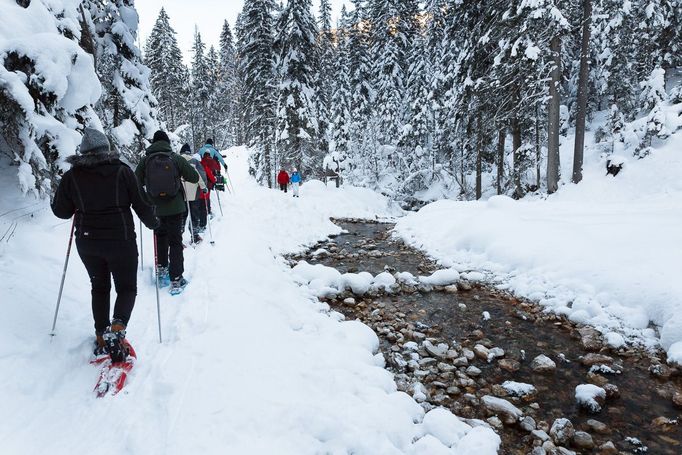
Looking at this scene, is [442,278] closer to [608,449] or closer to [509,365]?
[509,365]

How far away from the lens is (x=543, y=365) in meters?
5.43

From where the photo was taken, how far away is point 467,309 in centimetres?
755

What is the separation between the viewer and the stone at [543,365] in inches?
211

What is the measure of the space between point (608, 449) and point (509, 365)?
5.36 ft

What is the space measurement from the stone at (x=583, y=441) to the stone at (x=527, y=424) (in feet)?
1.28

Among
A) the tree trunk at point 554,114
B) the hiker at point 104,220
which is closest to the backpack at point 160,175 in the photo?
the hiker at point 104,220

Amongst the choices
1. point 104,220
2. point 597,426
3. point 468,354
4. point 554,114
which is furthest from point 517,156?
point 104,220

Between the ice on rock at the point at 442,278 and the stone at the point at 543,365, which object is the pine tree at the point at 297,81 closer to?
the ice on rock at the point at 442,278

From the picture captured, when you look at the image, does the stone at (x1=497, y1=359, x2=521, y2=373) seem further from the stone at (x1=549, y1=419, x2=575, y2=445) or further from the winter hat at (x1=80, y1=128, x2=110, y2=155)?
the winter hat at (x1=80, y1=128, x2=110, y2=155)

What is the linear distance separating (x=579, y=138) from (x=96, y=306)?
2172 centimetres

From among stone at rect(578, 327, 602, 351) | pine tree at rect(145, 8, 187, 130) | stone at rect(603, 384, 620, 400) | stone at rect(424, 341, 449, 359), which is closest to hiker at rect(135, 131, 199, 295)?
stone at rect(424, 341, 449, 359)

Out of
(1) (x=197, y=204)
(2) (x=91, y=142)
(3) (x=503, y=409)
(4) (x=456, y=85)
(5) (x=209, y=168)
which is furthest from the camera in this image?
(4) (x=456, y=85)

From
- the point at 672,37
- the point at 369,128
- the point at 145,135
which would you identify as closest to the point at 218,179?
the point at 145,135

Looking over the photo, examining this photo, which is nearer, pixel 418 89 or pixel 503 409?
pixel 503 409
